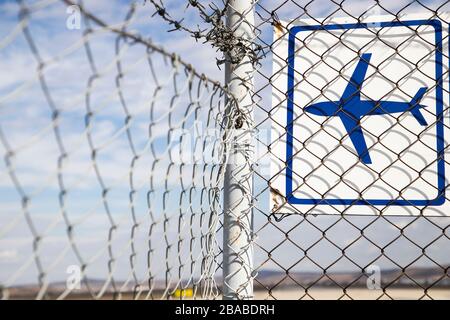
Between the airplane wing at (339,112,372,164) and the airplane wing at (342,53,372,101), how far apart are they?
0.28 feet

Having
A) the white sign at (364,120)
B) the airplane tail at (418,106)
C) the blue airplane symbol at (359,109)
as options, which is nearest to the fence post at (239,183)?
the white sign at (364,120)

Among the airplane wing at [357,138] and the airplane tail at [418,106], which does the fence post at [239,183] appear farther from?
the airplane tail at [418,106]

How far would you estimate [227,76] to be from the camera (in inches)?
75.4

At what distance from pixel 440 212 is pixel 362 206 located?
0.28m

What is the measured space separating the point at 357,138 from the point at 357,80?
0.74 ft

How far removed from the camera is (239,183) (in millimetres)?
1883

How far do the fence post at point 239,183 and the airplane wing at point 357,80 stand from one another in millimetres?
376

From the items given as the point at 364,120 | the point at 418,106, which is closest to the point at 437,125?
the point at 418,106

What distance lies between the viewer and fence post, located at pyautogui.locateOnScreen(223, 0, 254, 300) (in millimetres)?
1863

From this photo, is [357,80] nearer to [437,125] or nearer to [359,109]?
[359,109]

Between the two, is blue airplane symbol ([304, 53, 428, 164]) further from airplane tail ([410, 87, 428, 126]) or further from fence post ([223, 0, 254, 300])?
fence post ([223, 0, 254, 300])
